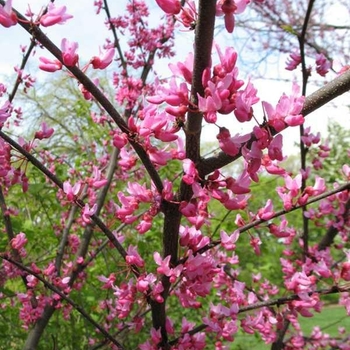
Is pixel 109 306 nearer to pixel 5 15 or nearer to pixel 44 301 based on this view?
pixel 44 301

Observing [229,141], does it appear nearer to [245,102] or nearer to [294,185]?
[245,102]

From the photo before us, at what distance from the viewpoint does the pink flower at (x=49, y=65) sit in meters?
1.08

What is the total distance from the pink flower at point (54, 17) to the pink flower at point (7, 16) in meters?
0.07

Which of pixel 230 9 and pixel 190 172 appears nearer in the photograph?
pixel 230 9

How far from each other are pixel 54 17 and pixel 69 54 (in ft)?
0.34

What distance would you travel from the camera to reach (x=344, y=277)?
1453mm

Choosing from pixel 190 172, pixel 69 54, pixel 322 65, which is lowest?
pixel 190 172

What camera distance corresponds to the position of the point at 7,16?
969 millimetres

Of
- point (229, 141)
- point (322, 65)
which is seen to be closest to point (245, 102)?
point (229, 141)

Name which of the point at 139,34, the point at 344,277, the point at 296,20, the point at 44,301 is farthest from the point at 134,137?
the point at 296,20

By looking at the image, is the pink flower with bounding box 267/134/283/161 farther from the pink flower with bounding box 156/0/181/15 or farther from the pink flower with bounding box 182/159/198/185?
the pink flower with bounding box 156/0/181/15

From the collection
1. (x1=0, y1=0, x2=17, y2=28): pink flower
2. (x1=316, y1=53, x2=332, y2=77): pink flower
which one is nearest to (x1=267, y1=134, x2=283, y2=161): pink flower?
(x1=0, y1=0, x2=17, y2=28): pink flower

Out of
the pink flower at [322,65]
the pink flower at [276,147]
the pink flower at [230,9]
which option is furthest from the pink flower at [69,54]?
the pink flower at [322,65]

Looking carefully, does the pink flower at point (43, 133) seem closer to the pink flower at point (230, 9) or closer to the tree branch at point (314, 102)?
the tree branch at point (314, 102)
